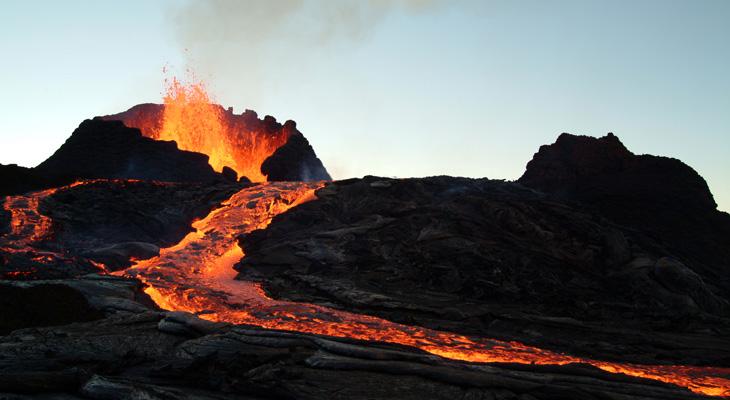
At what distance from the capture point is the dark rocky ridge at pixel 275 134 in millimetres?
76438

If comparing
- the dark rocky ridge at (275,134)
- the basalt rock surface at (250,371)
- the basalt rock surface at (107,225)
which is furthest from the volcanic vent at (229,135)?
the basalt rock surface at (250,371)

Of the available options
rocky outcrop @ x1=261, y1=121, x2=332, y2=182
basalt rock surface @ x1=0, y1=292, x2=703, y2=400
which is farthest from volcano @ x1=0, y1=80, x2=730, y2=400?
rocky outcrop @ x1=261, y1=121, x2=332, y2=182

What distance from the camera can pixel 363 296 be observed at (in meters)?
31.1

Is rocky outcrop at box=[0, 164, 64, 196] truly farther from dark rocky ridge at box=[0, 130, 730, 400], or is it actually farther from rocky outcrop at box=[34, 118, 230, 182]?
rocky outcrop at box=[34, 118, 230, 182]

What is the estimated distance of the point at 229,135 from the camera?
9344cm

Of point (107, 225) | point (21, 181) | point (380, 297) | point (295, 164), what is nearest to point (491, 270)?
point (380, 297)

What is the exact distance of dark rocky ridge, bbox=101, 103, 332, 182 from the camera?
251 feet

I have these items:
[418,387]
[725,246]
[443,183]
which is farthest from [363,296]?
[725,246]

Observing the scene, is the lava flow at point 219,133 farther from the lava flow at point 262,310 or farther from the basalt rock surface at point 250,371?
the basalt rock surface at point 250,371

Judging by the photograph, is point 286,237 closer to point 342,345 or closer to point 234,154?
point 342,345

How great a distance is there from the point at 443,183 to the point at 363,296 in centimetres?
2563

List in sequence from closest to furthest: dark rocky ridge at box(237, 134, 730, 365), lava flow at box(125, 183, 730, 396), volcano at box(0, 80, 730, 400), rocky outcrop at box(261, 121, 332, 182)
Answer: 1. volcano at box(0, 80, 730, 400)
2. lava flow at box(125, 183, 730, 396)
3. dark rocky ridge at box(237, 134, 730, 365)
4. rocky outcrop at box(261, 121, 332, 182)

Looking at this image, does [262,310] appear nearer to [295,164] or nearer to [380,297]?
[380,297]

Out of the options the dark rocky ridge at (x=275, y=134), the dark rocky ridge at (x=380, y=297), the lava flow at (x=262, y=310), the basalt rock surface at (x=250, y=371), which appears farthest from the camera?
the dark rocky ridge at (x=275, y=134)
